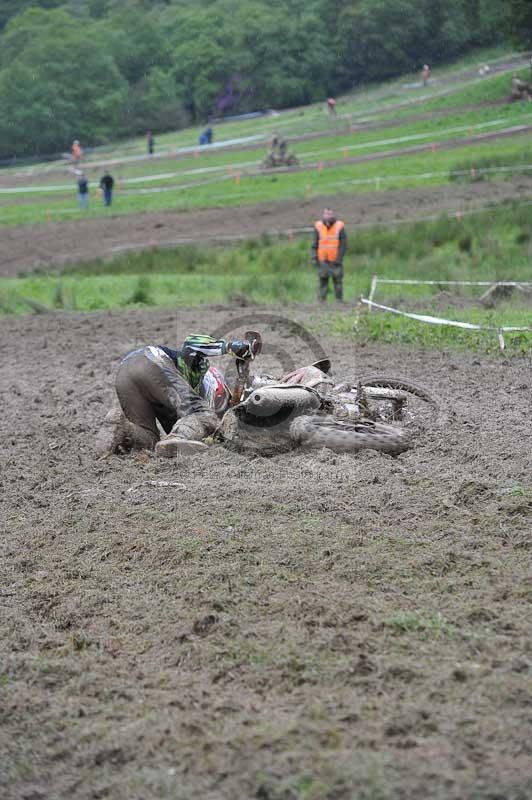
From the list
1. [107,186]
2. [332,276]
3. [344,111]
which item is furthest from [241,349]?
[344,111]

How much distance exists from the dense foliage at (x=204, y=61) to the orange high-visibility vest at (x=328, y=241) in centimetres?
6044

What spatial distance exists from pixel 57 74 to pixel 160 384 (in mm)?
81431

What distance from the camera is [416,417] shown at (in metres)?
10.5

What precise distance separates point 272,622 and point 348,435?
354 centimetres

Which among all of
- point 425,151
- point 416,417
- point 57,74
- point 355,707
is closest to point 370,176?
point 425,151

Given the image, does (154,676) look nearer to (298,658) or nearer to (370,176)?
(298,658)

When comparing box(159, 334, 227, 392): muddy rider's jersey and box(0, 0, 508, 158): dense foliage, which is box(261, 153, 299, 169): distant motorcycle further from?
box(0, 0, 508, 158): dense foliage

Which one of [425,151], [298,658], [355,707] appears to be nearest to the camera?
[355,707]

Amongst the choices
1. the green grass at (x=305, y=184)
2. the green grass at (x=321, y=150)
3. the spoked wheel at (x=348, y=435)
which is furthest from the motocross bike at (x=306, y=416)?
the green grass at (x=321, y=150)

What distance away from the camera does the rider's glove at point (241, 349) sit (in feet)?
32.2

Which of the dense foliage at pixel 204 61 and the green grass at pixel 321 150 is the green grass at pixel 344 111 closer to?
the green grass at pixel 321 150

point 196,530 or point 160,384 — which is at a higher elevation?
point 160,384

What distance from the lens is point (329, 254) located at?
2038 centimetres

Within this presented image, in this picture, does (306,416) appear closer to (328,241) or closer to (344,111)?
(328,241)
